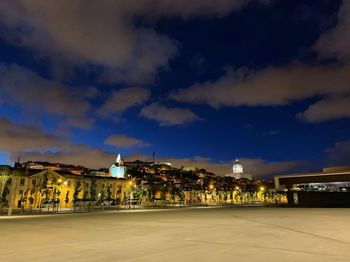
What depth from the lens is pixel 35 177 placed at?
291 ft

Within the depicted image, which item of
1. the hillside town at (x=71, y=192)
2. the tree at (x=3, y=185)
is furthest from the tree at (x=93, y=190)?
the tree at (x=3, y=185)

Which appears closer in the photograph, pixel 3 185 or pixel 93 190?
pixel 3 185

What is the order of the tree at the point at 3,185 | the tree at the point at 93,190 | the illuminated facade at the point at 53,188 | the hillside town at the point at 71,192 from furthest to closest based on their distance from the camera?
1. the tree at the point at 93,190
2. the illuminated facade at the point at 53,188
3. the hillside town at the point at 71,192
4. the tree at the point at 3,185

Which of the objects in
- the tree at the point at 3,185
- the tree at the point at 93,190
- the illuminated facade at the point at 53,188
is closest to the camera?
the tree at the point at 3,185

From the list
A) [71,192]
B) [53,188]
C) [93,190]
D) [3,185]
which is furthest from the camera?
[93,190]

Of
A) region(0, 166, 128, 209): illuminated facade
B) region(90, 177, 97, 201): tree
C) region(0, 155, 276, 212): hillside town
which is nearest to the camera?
region(0, 155, 276, 212): hillside town

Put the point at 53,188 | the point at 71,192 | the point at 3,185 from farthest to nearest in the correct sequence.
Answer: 1. the point at 71,192
2. the point at 53,188
3. the point at 3,185

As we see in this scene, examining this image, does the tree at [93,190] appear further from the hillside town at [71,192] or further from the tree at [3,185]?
the tree at [3,185]

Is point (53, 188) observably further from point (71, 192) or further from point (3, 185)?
point (3, 185)

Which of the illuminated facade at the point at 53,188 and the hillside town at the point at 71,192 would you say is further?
the illuminated facade at the point at 53,188

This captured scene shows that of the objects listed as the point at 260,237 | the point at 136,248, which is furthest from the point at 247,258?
the point at 260,237

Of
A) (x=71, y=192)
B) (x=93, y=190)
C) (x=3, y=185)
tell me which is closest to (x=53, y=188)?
(x=71, y=192)

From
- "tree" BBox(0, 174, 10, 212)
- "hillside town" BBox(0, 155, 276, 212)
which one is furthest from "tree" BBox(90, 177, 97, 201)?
"tree" BBox(0, 174, 10, 212)

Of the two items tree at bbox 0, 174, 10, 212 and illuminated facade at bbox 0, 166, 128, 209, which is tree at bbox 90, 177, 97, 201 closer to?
illuminated facade at bbox 0, 166, 128, 209
